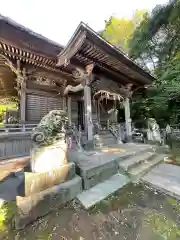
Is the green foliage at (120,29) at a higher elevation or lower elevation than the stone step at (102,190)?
higher

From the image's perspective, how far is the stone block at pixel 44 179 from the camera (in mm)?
2309

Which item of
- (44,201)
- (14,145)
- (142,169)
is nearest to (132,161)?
(142,169)

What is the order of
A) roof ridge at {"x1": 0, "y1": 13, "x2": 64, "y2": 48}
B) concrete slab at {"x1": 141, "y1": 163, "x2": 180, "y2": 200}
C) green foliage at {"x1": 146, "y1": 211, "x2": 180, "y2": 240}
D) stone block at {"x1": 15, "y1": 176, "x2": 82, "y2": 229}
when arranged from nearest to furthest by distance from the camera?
green foliage at {"x1": 146, "y1": 211, "x2": 180, "y2": 240} → stone block at {"x1": 15, "y1": 176, "x2": 82, "y2": 229} → concrete slab at {"x1": 141, "y1": 163, "x2": 180, "y2": 200} → roof ridge at {"x1": 0, "y1": 13, "x2": 64, "y2": 48}

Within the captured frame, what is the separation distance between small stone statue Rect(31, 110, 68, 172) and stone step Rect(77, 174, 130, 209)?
0.77 meters

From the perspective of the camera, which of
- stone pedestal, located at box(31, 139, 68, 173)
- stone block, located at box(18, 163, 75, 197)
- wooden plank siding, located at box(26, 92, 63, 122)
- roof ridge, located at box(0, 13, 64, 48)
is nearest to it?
stone block, located at box(18, 163, 75, 197)

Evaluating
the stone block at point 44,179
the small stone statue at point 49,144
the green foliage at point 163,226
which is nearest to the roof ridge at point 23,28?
the small stone statue at point 49,144

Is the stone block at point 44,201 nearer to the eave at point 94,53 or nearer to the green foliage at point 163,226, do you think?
the green foliage at point 163,226

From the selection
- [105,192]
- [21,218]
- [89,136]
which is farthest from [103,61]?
[21,218]

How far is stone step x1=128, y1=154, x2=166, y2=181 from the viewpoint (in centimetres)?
356

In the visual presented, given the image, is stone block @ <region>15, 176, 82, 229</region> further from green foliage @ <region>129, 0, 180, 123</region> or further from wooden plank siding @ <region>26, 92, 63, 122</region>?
green foliage @ <region>129, 0, 180, 123</region>

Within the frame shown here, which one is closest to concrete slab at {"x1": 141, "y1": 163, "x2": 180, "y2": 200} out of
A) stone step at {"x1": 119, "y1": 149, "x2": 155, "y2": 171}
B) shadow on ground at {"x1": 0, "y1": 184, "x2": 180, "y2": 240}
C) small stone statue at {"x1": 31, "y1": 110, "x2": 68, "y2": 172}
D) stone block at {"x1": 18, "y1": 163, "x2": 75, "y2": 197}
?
shadow on ground at {"x1": 0, "y1": 184, "x2": 180, "y2": 240}

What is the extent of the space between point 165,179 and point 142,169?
24.2 inches

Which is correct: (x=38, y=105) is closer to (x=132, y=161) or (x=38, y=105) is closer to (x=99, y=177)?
(x=99, y=177)

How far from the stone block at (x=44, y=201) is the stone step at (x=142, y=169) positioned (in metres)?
1.42
